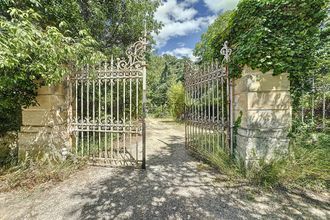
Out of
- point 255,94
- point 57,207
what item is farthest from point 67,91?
point 255,94

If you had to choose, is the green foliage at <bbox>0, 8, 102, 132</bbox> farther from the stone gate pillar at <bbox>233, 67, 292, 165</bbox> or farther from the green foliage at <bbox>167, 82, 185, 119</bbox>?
the green foliage at <bbox>167, 82, 185, 119</bbox>

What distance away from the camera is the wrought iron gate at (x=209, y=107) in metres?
4.14

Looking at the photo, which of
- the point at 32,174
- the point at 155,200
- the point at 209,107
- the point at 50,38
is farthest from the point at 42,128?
the point at 209,107

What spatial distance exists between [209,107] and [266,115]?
4.36 ft

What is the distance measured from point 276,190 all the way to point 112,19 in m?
6.74

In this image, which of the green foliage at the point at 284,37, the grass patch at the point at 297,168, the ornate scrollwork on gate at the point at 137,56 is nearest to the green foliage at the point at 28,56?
the ornate scrollwork on gate at the point at 137,56

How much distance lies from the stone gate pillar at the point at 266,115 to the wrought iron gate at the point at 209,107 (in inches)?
21.4

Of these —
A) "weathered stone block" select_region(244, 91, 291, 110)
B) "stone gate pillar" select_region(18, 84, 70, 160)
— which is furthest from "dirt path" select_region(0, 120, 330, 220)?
"weathered stone block" select_region(244, 91, 291, 110)

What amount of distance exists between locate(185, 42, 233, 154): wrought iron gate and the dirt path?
1.01 meters

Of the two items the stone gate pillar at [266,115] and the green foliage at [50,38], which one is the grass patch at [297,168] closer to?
the stone gate pillar at [266,115]

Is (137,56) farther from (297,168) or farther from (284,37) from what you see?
(297,168)

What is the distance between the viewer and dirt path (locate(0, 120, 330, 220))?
8.29ft

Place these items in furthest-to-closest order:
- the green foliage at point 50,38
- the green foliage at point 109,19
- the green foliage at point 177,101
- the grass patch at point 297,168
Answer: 1. the green foliage at point 177,101
2. the green foliage at point 109,19
3. the grass patch at point 297,168
4. the green foliage at point 50,38

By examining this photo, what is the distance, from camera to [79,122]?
4.42 meters
